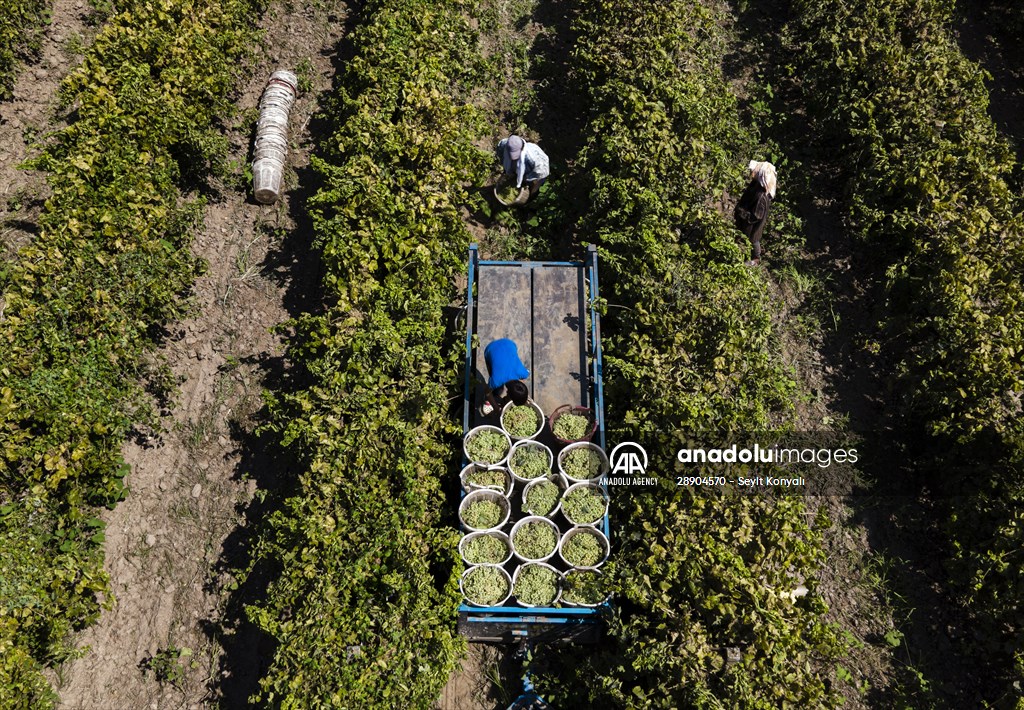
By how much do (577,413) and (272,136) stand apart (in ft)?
20.8

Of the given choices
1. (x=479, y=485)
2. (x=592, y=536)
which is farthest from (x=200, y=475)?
(x=592, y=536)

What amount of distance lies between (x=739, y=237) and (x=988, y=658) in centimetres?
525

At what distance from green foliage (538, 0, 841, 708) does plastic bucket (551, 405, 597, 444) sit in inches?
13.5

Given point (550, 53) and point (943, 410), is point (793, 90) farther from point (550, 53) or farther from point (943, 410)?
point (943, 410)

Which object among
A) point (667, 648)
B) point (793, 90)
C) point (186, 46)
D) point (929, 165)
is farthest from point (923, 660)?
point (186, 46)

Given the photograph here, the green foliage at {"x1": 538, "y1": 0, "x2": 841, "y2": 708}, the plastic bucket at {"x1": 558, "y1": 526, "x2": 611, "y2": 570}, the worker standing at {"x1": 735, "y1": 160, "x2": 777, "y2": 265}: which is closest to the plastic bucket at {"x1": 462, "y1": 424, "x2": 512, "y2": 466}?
the plastic bucket at {"x1": 558, "y1": 526, "x2": 611, "y2": 570}

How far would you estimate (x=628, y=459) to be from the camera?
732 centimetres

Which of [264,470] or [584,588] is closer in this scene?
[584,588]

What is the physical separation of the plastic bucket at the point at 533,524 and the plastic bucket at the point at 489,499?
0.15 metres

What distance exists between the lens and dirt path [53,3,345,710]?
712 cm

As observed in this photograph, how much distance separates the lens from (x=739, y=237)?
864cm

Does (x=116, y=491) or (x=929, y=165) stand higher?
(x=929, y=165)

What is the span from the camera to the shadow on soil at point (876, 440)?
7152 mm

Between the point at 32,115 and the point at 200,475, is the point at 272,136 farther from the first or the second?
the point at 200,475
